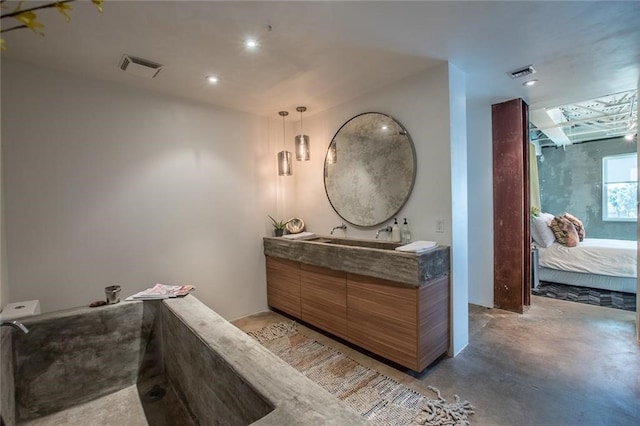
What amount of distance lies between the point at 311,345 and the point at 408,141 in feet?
6.94

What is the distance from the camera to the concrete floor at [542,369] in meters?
1.83

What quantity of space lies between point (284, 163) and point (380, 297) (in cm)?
194

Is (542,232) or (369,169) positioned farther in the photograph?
(542,232)

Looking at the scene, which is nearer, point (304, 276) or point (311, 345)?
point (311, 345)

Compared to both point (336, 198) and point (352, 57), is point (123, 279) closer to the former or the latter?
→ point (336, 198)

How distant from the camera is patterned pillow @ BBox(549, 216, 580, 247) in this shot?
14.1ft

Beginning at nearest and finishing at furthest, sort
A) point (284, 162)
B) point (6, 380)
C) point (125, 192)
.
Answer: point (6, 380) → point (125, 192) → point (284, 162)

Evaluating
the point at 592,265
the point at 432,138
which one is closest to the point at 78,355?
the point at 432,138

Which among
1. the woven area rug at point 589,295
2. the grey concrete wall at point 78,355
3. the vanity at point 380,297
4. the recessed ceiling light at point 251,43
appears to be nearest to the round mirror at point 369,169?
the vanity at point 380,297

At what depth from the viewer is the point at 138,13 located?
1701 millimetres

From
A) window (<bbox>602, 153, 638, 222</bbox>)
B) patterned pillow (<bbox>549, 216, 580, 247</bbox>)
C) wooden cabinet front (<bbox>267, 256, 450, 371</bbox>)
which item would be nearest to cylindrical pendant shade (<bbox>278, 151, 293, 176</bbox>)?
wooden cabinet front (<bbox>267, 256, 450, 371</bbox>)

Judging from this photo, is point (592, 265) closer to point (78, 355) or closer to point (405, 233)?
point (405, 233)

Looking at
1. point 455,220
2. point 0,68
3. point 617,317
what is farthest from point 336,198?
point 617,317

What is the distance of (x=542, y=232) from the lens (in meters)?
4.45
